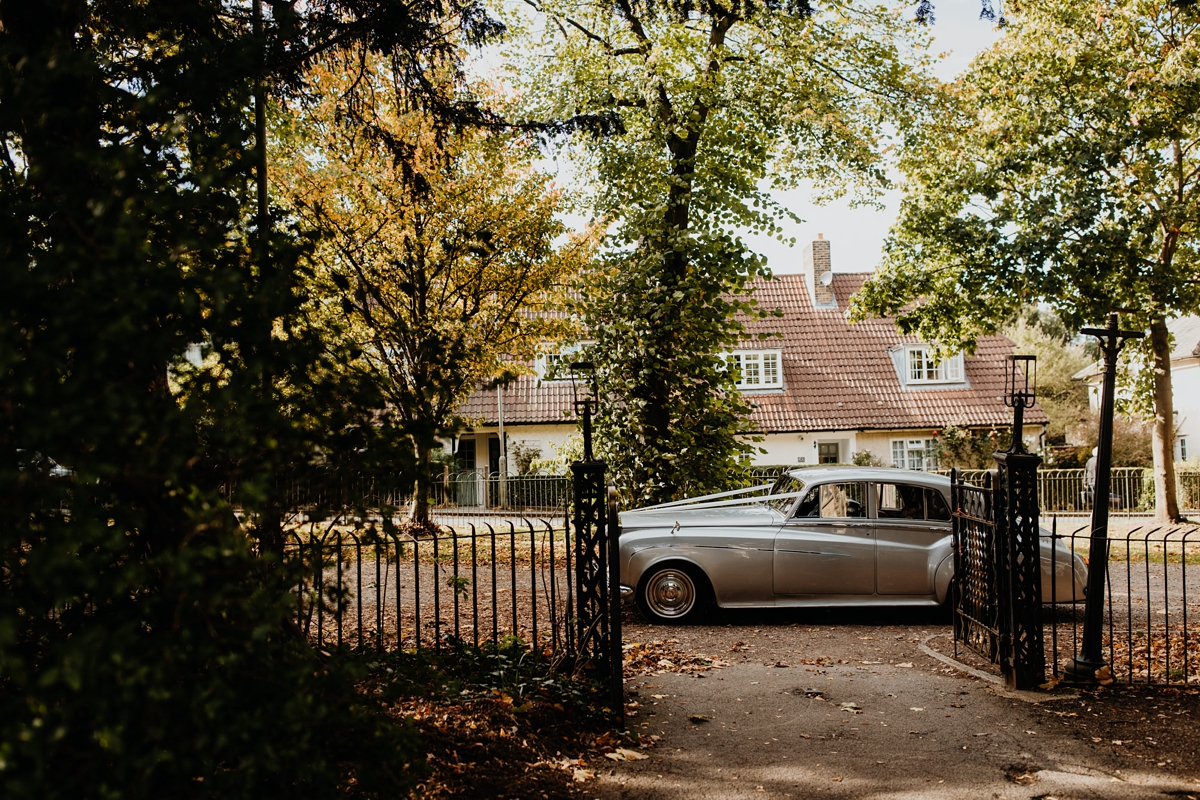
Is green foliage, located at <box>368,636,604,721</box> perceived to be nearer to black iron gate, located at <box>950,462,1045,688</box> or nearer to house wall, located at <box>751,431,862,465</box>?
black iron gate, located at <box>950,462,1045,688</box>

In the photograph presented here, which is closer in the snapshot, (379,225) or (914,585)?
(914,585)

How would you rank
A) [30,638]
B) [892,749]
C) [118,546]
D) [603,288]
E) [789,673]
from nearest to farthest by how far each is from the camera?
[118,546] → [30,638] → [892,749] → [789,673] → [603,288]

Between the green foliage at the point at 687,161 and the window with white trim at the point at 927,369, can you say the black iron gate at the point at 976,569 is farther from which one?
the window with white trim at the point at 927,369

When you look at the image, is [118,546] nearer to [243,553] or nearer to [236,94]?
[243,553]

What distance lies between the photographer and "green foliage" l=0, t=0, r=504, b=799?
2273 mm

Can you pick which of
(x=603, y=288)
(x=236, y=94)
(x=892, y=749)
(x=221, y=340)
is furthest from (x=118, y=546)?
(x=603, y=288)

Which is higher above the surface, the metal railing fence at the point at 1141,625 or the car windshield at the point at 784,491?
the car windshield at the point at 784,491

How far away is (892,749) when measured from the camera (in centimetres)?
546

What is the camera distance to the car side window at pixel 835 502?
998cm

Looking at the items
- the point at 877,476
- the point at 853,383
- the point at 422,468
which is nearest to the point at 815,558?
the point at 877,476

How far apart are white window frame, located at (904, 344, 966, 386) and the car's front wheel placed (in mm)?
23459

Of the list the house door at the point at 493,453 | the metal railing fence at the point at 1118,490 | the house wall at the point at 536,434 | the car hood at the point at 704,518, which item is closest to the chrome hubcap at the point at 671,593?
the car hood at the point at 704,518

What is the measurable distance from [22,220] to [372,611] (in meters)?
8.60

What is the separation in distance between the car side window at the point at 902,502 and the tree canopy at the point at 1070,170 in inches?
390
